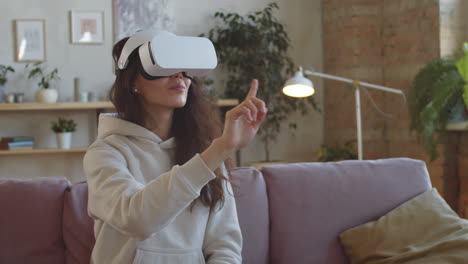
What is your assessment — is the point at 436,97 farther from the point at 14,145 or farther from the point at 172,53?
the point at 14,145

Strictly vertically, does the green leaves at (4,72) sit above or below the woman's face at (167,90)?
above

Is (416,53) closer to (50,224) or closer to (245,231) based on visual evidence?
(245,231)

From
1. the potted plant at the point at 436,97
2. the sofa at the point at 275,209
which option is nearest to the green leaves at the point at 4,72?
the sofa at the point at 275,209

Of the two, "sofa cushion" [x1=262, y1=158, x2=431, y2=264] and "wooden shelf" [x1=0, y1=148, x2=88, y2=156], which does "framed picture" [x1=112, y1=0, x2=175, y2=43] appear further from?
"sofa cushion" [x1=262, y1=158, x2=431, y2=264]

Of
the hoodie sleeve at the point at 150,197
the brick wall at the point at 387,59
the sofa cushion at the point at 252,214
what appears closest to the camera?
the hoodie sleeve at the point at 150,197

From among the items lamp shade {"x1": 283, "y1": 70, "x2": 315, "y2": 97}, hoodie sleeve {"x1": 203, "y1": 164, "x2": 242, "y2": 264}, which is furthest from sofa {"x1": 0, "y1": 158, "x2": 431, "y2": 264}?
lamp shade {"x1": 283, "y1": 70, "x2": 315, "y2": 97}

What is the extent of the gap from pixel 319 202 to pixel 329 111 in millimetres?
3352

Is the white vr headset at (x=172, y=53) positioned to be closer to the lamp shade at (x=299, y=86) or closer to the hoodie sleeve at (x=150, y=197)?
the hoodie sleeve at (x=150, y=197)

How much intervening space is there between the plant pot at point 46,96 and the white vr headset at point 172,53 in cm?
348

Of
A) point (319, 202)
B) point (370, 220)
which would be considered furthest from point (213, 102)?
point (370, 220)

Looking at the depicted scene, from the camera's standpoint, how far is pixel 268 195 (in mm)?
2145

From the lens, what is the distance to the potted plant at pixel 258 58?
4.91m

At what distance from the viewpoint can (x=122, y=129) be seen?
60.4 inches

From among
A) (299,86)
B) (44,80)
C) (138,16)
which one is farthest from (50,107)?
(299,86)
